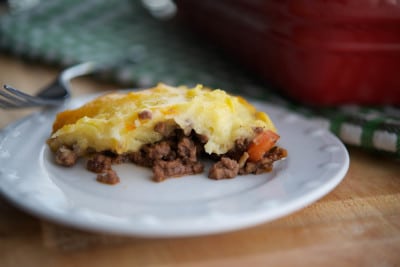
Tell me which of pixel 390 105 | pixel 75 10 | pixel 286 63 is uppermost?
pixel 286 63

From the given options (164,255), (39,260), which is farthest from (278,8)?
(39,260)

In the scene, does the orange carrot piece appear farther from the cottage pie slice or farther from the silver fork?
the silver fork

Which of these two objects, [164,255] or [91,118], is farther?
[91,118]

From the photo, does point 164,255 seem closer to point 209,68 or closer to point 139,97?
point 139,97

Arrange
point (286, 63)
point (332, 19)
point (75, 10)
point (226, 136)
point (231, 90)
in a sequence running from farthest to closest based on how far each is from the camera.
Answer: point (75, 10) → point (231, 90) → point (286, 63) → point (332, 19) → point (226, 136)

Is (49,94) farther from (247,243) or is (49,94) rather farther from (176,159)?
(247,243)

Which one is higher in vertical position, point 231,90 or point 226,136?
point 226,136
